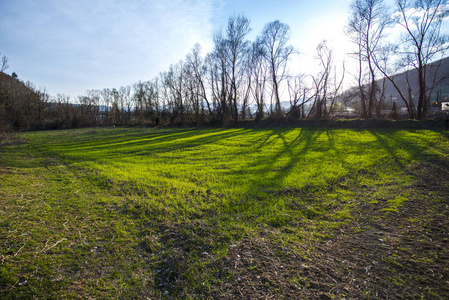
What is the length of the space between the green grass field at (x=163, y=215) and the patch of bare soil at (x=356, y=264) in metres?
0.20

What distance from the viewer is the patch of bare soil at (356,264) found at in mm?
3125

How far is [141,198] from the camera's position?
674 centimetres

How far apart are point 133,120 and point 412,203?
196 feet

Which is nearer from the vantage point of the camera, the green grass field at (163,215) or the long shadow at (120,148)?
the green grass field at (163,215)

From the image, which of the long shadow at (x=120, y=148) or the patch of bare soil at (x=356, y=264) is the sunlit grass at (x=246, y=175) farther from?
the patch of bare soil at (x=356, y=264)

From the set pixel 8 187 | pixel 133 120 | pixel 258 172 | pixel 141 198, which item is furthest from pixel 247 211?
pixel 133 120

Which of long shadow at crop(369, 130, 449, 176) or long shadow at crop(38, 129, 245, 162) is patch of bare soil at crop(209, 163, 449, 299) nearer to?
long shadow at crop(369, 130, 449, 176)

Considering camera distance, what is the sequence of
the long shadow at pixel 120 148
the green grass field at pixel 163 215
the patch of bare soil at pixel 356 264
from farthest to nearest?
the long shadow at pixel 120 148 → the green grass field at pixel 163 215 → the patch of bare soil at pixel 356 264

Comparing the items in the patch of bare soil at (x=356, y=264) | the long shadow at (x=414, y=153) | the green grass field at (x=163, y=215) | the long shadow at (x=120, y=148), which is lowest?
the patch of bare soil at (x=356, y=264)

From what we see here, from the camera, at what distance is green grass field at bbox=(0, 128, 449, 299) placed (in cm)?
343

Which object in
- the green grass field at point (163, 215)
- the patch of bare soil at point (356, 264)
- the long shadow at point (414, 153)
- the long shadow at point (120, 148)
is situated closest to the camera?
the patch of bare soil at point (356, 264)

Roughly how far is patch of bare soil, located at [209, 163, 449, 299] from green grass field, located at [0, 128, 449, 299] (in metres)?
0.20

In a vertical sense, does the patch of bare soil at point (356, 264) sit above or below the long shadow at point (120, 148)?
below

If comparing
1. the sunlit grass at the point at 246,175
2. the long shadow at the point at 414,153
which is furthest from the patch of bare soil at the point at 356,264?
the long shadow at the point at 414,153
